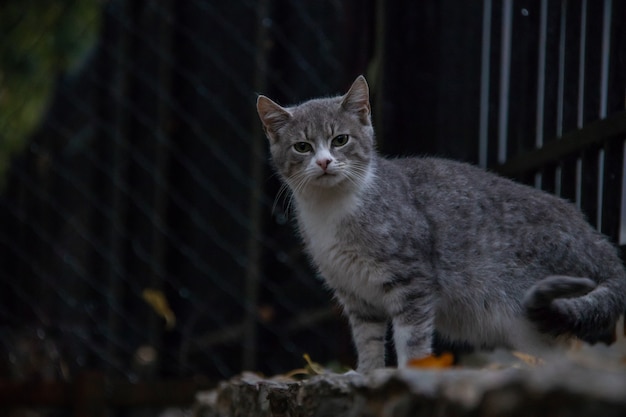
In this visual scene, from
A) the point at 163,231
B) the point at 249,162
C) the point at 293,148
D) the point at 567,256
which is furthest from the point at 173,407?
the point at 567,256

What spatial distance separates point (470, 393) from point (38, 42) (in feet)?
12.3

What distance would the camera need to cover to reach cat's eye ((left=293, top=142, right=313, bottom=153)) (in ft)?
8.61

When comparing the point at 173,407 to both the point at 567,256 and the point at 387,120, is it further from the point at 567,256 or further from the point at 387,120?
the point at 567,256

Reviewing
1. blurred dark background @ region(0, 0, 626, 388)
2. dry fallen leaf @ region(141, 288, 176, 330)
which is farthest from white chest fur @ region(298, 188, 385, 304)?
dry fallen leaf @ region(141, 288, 176, 330)

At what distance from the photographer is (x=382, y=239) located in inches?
94.0

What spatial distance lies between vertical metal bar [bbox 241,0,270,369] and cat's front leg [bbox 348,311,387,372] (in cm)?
107

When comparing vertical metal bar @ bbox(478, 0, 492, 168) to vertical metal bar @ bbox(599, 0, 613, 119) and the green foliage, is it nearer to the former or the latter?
vertical metal bar @ bbox(599, 0, 613, 119)

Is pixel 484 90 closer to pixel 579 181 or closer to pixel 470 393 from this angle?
pixel 579 181

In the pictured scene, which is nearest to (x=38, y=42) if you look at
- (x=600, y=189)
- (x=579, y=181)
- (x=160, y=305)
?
(x=160, y=305)

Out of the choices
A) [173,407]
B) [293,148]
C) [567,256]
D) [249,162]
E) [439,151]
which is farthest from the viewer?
[249,162]

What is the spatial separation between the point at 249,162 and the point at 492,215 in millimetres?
1603

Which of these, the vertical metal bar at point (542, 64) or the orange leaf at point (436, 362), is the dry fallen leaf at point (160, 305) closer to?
the vertical metal bar at point (542, 64)

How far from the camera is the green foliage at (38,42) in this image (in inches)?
170

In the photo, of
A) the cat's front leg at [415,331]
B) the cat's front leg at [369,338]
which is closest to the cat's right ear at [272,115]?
the cat's front leg at [369,338]
